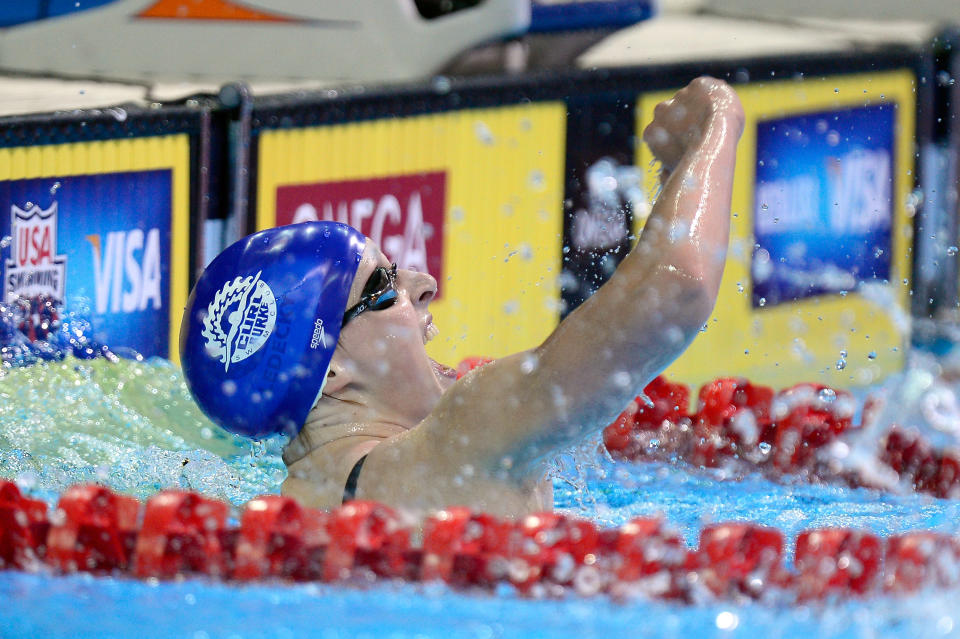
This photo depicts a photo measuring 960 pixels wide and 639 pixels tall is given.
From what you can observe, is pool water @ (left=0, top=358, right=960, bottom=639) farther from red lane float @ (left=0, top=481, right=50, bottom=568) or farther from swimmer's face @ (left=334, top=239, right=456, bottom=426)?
swimmer's face @ (left=334, top=239, right=456, bottom=426)

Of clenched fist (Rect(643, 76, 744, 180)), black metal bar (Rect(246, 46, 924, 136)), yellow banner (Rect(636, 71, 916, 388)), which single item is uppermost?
clenched fist (Rect(643, 76, 744, 180))

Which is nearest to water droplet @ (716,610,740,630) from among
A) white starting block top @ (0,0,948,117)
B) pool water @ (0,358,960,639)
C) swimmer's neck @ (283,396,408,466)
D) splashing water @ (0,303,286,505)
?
pool water @ (0,358,960,639)

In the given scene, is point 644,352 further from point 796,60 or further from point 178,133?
point 796,60

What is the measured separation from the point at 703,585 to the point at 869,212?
3.97 meters

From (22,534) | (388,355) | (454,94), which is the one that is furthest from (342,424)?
(454,94)

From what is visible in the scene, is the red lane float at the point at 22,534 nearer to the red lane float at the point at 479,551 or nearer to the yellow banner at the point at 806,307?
the red lane float at the point at 479,551

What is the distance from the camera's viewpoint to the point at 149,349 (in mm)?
4582

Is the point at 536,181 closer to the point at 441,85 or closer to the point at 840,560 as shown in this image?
the point at 441,85

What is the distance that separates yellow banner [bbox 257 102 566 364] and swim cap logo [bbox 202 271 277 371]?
8.61 ft

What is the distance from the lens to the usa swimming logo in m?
4.36

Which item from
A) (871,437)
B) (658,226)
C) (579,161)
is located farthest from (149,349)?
(658,226)

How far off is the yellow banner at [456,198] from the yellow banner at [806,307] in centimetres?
44

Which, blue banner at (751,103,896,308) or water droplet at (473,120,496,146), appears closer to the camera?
water droplet at (473,120,496,146)

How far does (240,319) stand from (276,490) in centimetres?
89
